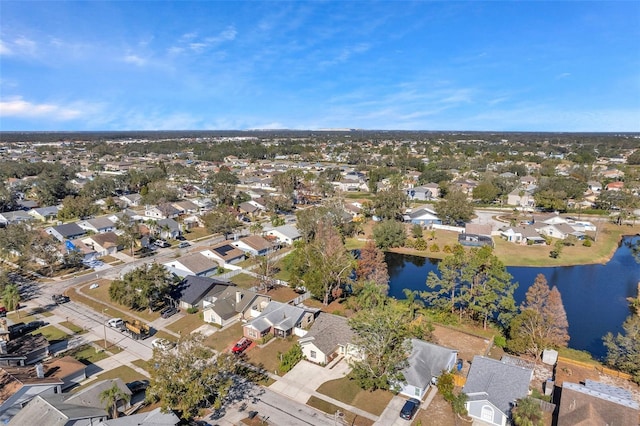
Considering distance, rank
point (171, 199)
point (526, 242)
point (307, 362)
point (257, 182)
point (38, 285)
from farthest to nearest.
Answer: point (257, 182) → point (171, 199) → point (526, 242) → point (38, 285) → point (307, 362)

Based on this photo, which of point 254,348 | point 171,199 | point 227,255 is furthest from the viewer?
point 171,199

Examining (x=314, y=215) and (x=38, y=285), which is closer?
(x=38, y=285)

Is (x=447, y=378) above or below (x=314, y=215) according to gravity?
below

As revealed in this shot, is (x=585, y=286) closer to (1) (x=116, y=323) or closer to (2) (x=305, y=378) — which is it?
(2) (x=305, y=378)

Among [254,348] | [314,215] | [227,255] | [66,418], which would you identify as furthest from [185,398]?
[314,215]

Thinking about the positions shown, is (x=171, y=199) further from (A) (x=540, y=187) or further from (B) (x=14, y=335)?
(A) (x=540, y=187)

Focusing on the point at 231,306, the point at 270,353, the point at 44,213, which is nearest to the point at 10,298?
the point at 231,306

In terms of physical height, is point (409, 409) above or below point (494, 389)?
below
